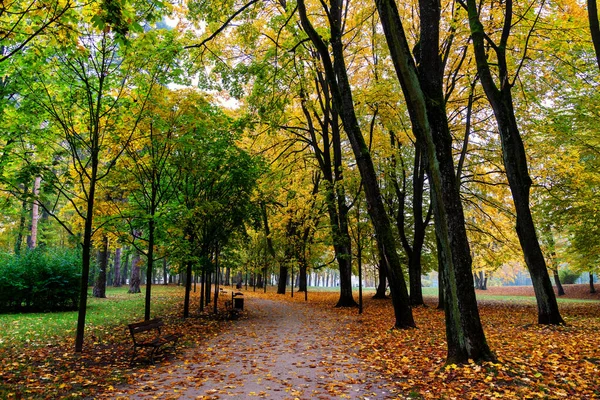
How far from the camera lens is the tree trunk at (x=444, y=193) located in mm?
6039

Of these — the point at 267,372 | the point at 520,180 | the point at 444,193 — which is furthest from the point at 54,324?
the point at 520,180

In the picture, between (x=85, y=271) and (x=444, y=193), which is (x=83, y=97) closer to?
(x=85, y=271)

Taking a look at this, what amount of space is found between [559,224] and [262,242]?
20.8 m

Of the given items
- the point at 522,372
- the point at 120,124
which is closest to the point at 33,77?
the point at 120,124

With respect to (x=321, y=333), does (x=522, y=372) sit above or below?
above

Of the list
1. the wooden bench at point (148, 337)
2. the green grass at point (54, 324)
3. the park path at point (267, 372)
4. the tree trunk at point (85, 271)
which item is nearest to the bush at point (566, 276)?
the park path at point (267, 372)

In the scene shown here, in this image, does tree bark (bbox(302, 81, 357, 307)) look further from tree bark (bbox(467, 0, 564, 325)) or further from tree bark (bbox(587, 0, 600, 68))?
tree bark (bbox(587, 0, 600, 68))

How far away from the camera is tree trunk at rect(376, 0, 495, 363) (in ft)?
19.8

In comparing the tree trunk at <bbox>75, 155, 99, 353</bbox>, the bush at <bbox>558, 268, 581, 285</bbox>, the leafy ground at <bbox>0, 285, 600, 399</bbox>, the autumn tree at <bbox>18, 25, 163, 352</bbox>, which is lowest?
the bush at <bbox>558, 268, 581, 285</bbox>

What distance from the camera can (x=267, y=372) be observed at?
6363 mm

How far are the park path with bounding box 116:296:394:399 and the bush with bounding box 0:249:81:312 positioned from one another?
8668mm

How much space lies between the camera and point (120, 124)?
8.74m

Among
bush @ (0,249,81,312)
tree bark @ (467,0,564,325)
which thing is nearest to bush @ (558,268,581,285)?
tree bark @ (467,0,564,325)

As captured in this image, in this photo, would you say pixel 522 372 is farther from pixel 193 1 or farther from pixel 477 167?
pixel 477 167
